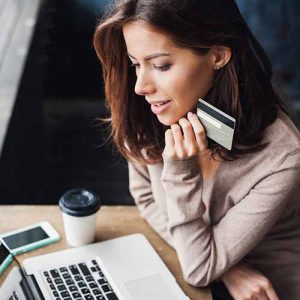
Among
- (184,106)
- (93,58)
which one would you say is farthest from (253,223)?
(93,58)

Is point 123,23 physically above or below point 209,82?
above

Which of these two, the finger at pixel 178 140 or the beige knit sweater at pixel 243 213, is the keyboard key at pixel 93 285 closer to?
the beige knit sweater at pixel 243 213

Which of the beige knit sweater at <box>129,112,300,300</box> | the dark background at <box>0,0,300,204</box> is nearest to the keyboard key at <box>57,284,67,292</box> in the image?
the beige knit sweater at <box>129,112,300,300</box>

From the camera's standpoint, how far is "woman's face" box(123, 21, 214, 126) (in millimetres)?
1189

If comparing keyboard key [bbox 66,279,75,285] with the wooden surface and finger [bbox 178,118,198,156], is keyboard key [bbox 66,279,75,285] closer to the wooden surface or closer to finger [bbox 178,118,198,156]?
the wooden surface

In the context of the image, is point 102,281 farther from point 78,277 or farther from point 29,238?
point 29,238

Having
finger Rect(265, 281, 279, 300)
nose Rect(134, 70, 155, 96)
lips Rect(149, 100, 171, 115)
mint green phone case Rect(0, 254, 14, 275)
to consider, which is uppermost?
nose Rect(134, 70, 155, 96)

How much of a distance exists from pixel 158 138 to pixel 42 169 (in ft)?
3.65

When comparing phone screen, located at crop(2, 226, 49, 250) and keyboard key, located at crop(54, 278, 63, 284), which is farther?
phone screen, located at crop(2, 226, 49, 250)

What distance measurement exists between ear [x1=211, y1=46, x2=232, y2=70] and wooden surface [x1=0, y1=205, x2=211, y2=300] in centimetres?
41

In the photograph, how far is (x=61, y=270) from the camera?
1253 mm

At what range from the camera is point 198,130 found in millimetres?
1243

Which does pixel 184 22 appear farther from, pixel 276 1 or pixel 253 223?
pixel 276 1

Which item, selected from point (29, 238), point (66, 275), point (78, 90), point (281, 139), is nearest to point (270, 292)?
point (281, 139)
